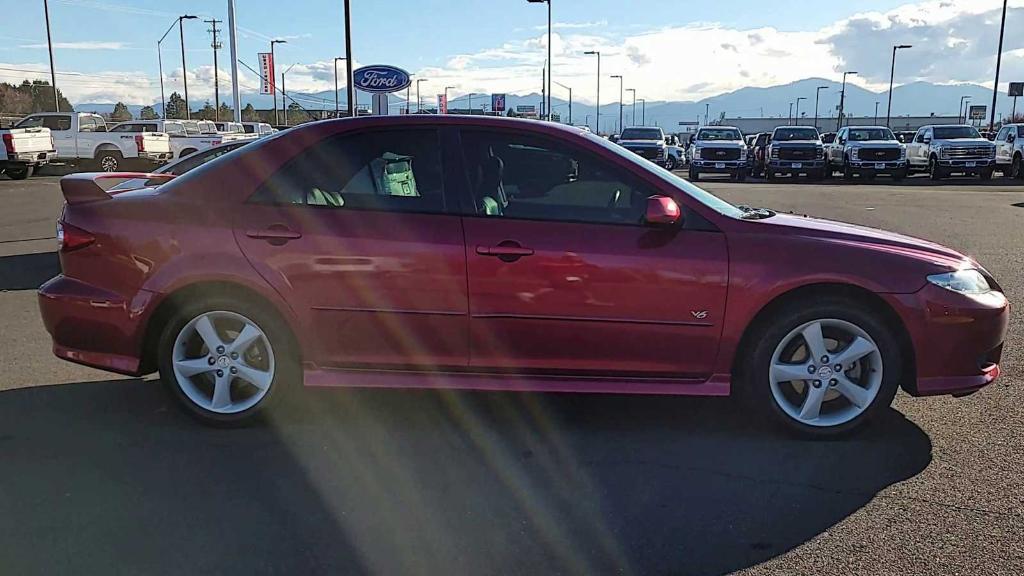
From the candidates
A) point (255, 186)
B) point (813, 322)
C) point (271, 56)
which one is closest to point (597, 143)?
point (813, 322)

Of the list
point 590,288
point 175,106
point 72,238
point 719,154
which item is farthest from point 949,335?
point 175,106

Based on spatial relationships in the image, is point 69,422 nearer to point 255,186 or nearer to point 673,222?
point 255,186

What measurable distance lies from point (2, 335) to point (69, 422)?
93.5 inches

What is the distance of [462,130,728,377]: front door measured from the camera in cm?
404

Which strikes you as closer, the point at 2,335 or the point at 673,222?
the point at 673,222

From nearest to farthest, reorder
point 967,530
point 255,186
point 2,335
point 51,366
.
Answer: point 967,530
point 255,186
point 51,366
point 2,335

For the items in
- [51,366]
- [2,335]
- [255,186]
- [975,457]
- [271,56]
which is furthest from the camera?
[271,56]

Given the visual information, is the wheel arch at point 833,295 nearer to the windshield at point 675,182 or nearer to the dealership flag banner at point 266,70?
the windshield at point 675,182

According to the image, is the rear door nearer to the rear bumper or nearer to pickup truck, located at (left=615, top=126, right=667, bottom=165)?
the rear bumper

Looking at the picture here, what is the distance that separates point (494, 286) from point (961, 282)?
2400mm

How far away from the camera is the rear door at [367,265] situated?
4.08 metres

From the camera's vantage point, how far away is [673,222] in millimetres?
4016

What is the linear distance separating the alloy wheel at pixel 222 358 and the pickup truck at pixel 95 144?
24708mm

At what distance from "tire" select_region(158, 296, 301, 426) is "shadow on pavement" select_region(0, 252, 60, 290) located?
Answer: 15.3 ft
